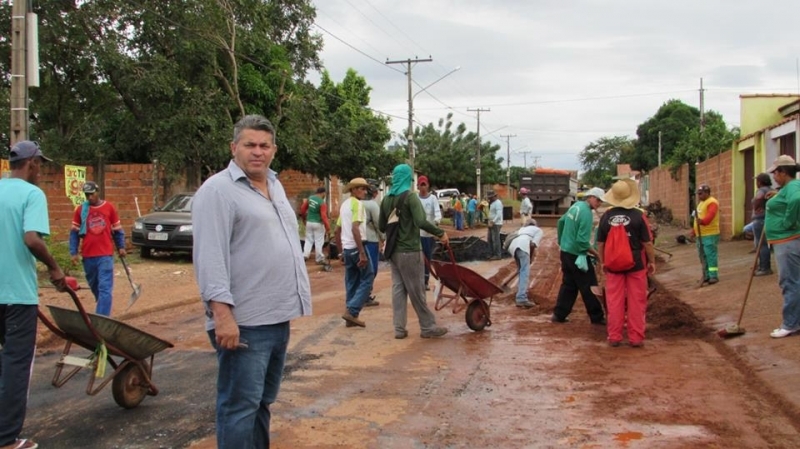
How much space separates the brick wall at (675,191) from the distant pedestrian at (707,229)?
17363 millimetres

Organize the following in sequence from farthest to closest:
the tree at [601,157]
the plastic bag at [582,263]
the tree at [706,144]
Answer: the tree at [601,157] → the tree at [706,144] → the plastic bag at [582,263]

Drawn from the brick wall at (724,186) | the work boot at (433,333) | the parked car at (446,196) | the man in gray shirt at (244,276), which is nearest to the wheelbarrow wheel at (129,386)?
the man in gray shirt at (244,276)

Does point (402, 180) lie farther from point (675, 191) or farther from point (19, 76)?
point (675, 191)

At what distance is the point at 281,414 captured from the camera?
16.3 ft

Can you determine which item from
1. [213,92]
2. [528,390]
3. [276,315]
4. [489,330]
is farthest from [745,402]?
[213,92]

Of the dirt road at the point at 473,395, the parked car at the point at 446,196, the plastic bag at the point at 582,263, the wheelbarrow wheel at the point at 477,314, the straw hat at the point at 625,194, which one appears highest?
the parked car at the point at 446,196

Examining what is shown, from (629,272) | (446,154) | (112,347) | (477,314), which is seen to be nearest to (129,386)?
(112,347)

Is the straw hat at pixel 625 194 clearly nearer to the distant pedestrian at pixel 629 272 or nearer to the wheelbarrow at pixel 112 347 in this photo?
the distant pedestrian at pixel 629 272

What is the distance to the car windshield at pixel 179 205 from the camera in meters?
16.6

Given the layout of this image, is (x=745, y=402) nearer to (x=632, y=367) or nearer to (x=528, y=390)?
(x=632, y=367)

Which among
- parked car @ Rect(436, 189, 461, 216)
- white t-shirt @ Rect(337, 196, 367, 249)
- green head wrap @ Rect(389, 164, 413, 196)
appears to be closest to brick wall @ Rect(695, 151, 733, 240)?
white t-shirt @ Rect(337, 196, 367, 249)

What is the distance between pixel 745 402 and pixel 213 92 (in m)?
17.0

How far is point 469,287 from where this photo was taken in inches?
318

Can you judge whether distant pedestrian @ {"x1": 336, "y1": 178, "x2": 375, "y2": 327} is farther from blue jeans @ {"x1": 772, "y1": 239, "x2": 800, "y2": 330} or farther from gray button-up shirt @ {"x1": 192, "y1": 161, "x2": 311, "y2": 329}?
gray button-up shirt @ {"x1": 192, "y1": 161, "x2": 311, "y2": 329}
